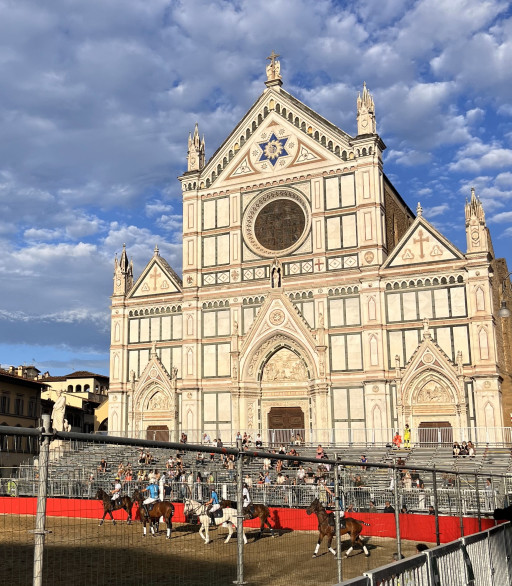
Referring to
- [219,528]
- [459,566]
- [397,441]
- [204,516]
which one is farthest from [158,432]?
[459,566]

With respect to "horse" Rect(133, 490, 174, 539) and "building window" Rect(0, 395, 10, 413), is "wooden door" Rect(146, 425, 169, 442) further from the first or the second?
"horse" Rect(133, 490, 174, 539)

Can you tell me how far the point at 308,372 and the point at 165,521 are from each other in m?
29.3

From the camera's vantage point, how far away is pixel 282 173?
1703 inches

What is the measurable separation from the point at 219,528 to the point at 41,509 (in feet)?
28.2

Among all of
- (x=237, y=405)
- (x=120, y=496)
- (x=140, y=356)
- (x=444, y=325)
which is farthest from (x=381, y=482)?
(x=140, y=356)

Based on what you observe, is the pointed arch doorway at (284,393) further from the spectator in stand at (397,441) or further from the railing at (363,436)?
the spectator in stand at (397,441)

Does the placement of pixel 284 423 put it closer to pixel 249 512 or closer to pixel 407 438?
pixel 407 438

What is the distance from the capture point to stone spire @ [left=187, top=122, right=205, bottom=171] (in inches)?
1841

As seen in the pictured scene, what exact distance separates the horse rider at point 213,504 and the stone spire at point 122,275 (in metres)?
32.3

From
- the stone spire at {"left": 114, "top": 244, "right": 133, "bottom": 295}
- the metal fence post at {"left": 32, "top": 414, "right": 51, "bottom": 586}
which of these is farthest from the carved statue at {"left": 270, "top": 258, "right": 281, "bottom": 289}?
the metal fence post at {"left": 32, "top": 414, "right": 51, "bottom": 586}

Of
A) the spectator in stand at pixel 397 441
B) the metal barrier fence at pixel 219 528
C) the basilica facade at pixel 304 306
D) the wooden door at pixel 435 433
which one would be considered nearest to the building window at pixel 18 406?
the basilica facade at pixel 304 306

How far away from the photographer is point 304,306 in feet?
135

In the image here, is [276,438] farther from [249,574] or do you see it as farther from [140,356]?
[249,574]

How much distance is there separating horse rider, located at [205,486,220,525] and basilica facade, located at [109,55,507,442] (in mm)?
22660
